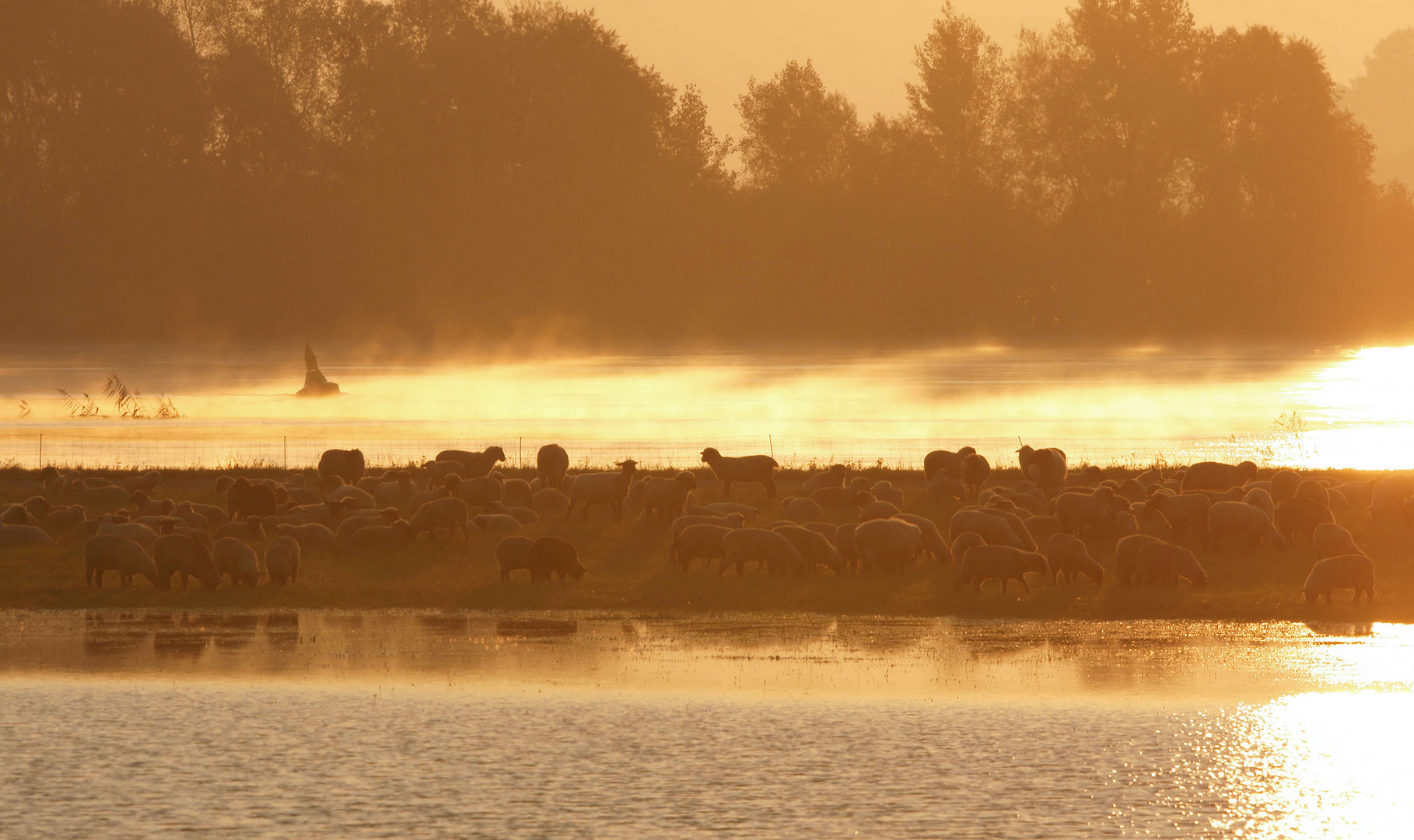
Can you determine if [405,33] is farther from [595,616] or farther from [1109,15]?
[595,616]

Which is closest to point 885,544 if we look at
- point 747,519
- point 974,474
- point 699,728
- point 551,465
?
point 747,519

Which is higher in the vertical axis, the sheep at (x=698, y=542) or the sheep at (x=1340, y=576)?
the sheep at (x=698, y=542)

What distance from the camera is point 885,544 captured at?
75.1ft

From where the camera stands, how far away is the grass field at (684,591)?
21.2 meters

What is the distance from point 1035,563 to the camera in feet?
72.0

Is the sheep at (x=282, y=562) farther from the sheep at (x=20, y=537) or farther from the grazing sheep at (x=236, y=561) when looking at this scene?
the sheep at (x=20, y=537)

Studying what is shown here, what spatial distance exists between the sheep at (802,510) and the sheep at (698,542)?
3.82 metres

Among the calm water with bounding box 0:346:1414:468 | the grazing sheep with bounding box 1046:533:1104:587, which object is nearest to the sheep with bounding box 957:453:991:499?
the grazing sheep with bounding box 1046:533:1104:587

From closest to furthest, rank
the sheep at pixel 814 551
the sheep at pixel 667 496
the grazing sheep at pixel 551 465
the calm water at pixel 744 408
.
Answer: the sheep at pixel 814 551
the sheep at pixel 667 496
the grazing sheep at pixel 551 465
the calm water at pixel 744 408

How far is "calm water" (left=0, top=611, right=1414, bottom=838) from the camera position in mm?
12711

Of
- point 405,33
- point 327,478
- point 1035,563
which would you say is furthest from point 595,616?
point 405,33

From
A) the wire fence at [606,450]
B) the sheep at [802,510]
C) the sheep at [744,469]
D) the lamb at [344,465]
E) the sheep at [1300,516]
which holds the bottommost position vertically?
the sheep at [1300,516]

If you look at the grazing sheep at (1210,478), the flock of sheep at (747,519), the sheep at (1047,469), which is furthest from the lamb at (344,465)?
the grazing sheep at (1210,478)

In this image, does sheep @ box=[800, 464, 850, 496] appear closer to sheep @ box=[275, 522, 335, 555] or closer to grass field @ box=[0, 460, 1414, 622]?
grass field @ box=[0, 460, 1414, 622]
